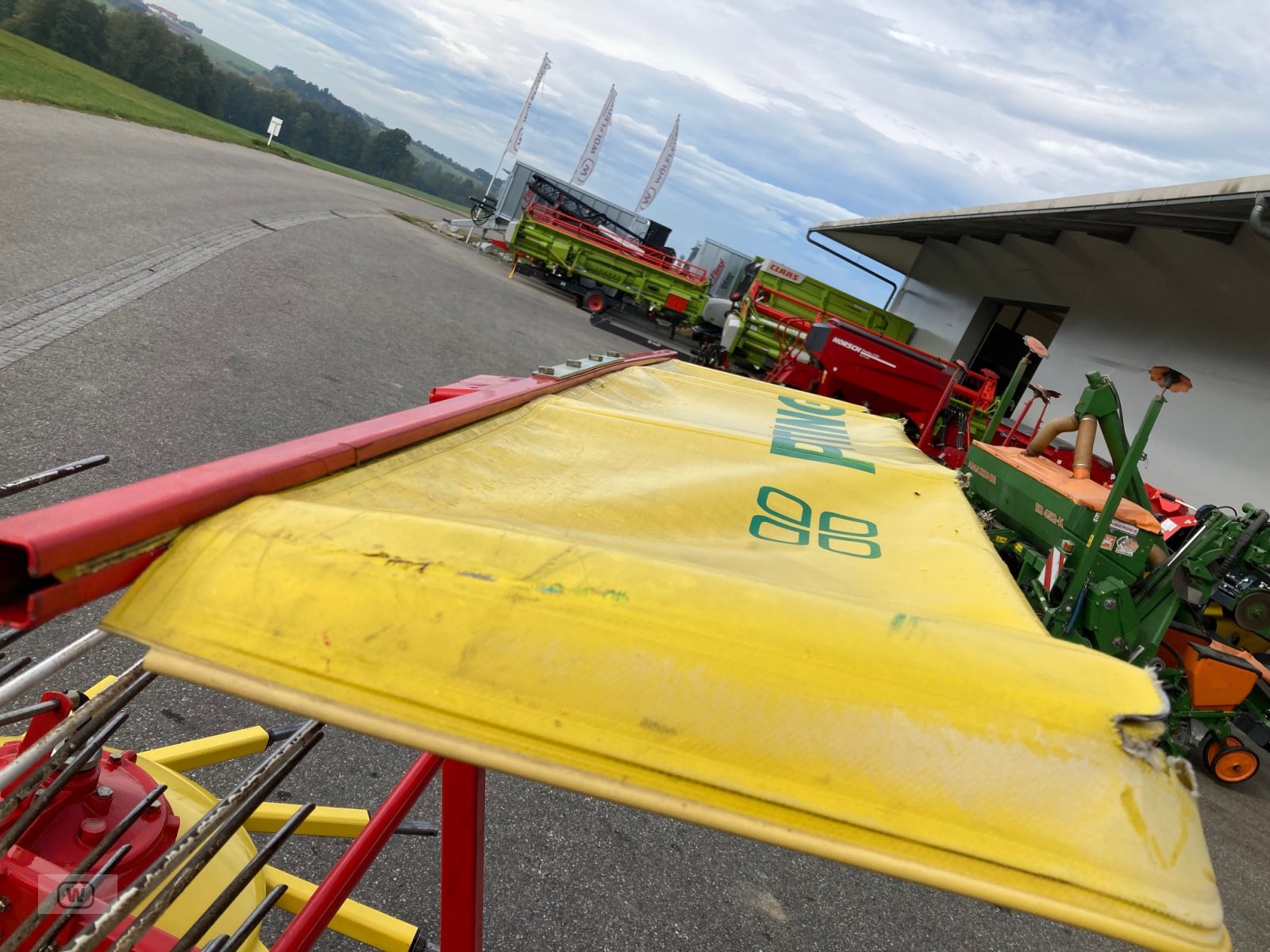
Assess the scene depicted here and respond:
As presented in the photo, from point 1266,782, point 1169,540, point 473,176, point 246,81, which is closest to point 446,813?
point 1169,540

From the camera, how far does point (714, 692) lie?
0.89 m

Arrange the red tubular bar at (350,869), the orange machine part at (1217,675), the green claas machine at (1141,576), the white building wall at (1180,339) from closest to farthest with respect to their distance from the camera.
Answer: the red tubular bar at (350,869), the green claas machine at (1141,576), the orange machine part at (1217,675), the white building wall at (1180,339)

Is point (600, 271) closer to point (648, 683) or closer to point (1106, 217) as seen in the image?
point (1106, 217)

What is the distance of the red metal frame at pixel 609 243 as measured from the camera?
739 inches

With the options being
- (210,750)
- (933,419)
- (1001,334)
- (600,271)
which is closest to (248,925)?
(210,750)

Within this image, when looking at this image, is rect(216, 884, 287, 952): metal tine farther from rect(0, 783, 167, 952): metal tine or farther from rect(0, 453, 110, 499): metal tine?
rect(0, 453, 110, 499): metal tine

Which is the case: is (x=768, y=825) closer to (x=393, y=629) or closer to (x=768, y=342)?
(x=393, y=629)

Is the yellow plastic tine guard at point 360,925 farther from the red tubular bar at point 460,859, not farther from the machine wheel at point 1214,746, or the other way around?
the machine wheel at point 1214,746

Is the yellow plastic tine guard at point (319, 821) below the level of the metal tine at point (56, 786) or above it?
below

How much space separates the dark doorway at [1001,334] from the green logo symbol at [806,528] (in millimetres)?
17090

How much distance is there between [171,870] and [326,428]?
500cm

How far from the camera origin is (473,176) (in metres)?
115

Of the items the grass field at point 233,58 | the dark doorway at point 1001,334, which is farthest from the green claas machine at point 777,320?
the grass field at point 233,58

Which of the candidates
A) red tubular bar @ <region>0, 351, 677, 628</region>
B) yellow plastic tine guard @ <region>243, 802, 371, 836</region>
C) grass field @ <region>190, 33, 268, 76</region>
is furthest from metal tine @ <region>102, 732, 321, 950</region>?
grass field @ <region>190, 33, 268, 76</region>
